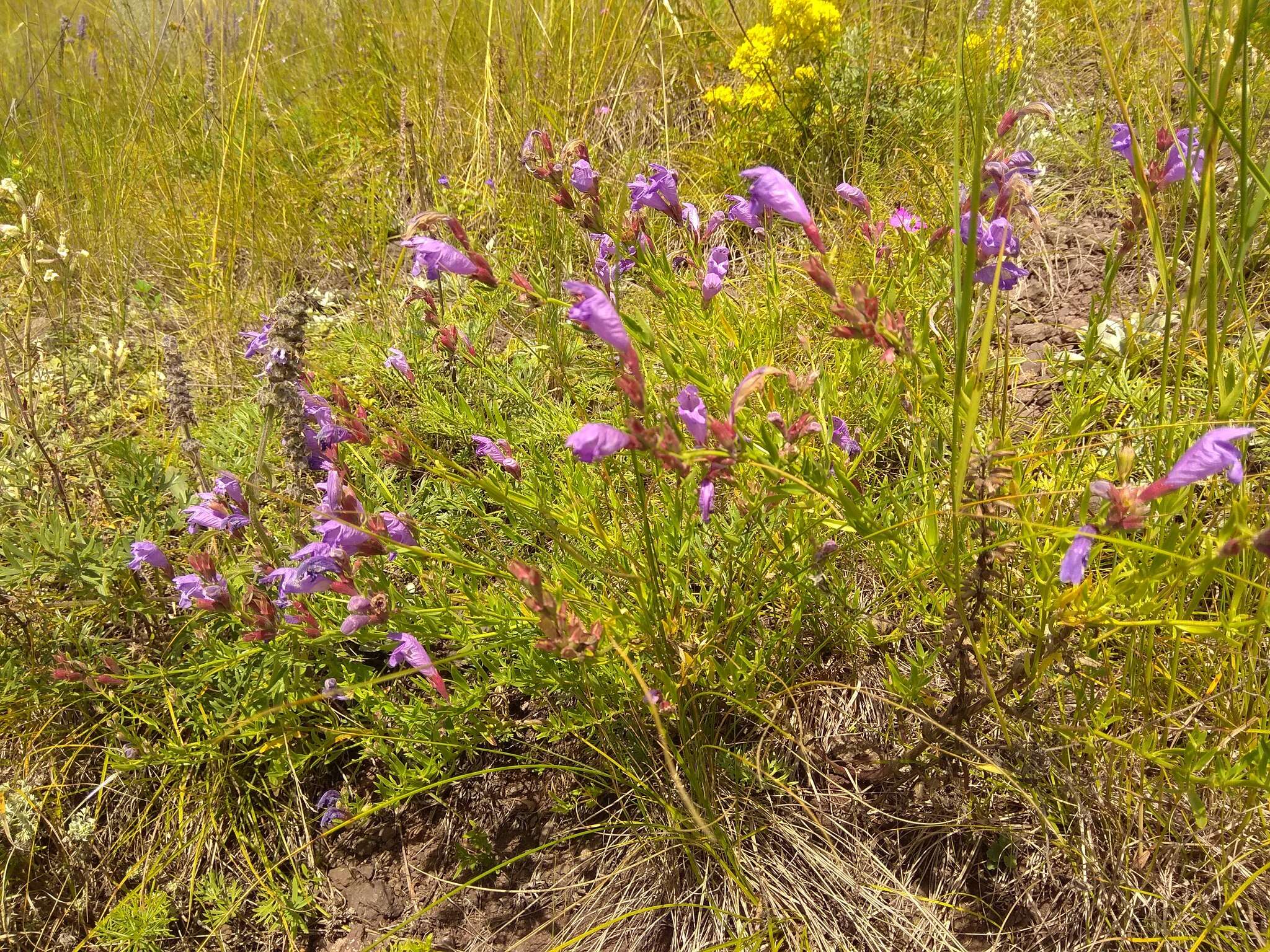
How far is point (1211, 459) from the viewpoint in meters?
1.12

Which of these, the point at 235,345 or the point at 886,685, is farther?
the point at 235,345

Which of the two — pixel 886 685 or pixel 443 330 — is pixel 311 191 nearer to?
pixel 443 330

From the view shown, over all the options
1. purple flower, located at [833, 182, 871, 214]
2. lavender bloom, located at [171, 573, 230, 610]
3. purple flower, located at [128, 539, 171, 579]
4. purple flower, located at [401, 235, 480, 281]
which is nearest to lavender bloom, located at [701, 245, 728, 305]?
purple flower, located at [833, 182, 871, 214]

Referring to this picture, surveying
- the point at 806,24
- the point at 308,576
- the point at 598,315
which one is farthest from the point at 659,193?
the point at 806,24

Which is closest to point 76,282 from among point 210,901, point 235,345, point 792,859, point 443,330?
point 235,345

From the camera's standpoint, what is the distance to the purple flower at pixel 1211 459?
1.10 metres

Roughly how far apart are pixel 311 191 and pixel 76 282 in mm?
1304

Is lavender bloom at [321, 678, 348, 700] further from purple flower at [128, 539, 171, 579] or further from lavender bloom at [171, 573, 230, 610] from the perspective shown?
purple flower at [128, 539, 171, 579]

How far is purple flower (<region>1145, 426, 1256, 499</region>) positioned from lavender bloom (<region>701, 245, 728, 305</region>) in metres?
1.28

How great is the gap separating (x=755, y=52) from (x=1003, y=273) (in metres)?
2.59

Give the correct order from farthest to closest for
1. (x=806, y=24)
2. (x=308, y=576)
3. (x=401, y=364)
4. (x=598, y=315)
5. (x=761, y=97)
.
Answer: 1. (x=761, y=97)
2. (x=806, y=24)
3. (x=401, y=364)
4. (x=308, y=576)
5. (x=598, y=315)

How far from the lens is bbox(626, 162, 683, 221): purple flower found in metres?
2.20

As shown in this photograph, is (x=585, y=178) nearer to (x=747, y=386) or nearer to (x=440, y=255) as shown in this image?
(x=440, y=255)

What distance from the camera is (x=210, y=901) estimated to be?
78.2 inches
